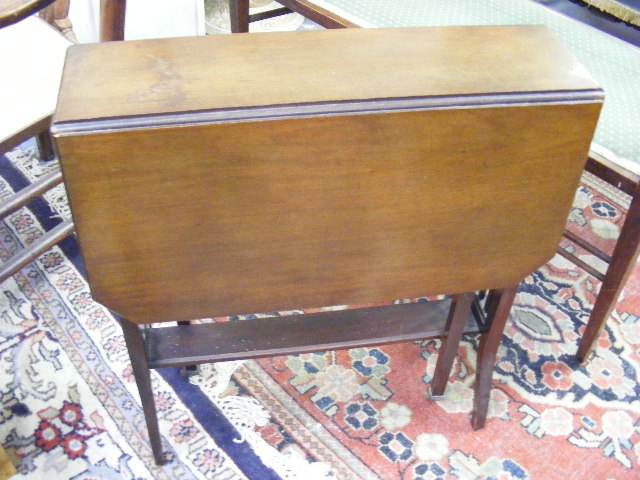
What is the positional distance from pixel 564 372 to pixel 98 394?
3.39ft

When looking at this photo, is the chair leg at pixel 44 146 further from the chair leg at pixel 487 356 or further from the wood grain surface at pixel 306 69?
the chair leg at pixel 487 356

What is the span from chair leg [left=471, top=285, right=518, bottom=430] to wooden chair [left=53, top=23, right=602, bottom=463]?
0.16 metres

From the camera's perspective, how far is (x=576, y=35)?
1533 millimetres

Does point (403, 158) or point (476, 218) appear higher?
point (403, 158)

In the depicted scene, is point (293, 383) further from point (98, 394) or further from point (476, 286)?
point (476, 286)

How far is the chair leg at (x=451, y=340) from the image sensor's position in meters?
1.28

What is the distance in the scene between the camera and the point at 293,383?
154cm

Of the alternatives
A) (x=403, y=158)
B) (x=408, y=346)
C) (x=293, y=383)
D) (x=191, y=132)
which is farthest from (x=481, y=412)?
(x=191, y=132)

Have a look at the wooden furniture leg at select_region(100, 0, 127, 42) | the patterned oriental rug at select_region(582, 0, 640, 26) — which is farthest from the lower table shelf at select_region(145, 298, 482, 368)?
the patterned oriental rug at select_region(582, 0, 640, 26)

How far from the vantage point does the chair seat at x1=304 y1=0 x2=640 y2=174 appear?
1311 millimetres

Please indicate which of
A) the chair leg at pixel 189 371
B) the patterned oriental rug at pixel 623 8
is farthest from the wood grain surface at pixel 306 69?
the patterned oriental rug at pixel 623 8

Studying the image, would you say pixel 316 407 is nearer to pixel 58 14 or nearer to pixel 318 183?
pixel 318 183

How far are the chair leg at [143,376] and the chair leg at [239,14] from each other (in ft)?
3.14

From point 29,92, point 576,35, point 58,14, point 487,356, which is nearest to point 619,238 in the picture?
point 487,356
